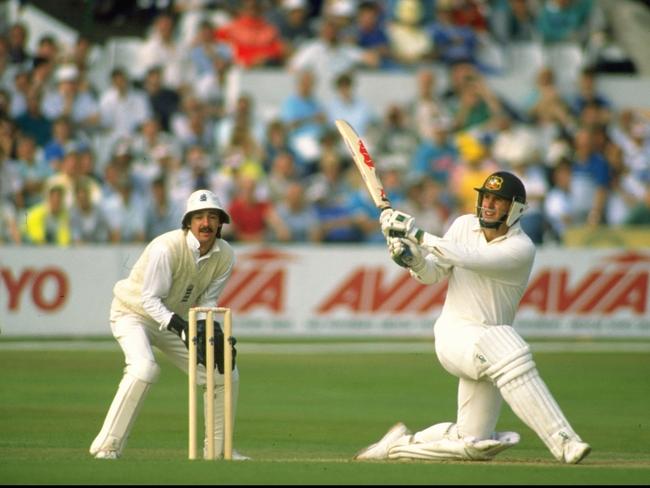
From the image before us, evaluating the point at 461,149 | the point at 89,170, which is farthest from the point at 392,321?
the point at 89,170

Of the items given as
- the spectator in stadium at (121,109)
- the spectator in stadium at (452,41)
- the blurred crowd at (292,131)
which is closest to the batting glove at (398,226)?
the blurred crowd at (292,131)

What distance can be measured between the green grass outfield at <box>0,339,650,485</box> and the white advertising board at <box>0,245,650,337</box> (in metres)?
0.41

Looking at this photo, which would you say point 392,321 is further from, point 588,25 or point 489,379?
point 489,379

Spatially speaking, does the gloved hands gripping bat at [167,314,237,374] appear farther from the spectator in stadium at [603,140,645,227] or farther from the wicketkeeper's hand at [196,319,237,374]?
the spectator in stadium at [603,140,645,227]

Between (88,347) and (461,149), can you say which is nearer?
(88,347)

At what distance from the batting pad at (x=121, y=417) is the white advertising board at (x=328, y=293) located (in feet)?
22.9

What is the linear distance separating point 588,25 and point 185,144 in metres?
6.20

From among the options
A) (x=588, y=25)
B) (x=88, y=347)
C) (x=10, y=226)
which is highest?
(x=588, y=25)

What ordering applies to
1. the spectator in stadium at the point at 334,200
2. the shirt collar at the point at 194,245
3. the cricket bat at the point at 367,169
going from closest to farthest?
the shirt collar at the point at 194,245, the cricket bat at the point at 367,169, the spectator in stadium at the point at 334,200

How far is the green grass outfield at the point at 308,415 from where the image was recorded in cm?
675

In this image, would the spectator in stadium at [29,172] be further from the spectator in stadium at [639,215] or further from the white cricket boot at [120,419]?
the white cricket boot at [120,419]

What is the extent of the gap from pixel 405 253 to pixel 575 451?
1378mm

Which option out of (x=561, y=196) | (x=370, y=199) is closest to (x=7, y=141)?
(x=370, y=199)

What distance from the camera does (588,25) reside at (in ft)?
62.8
